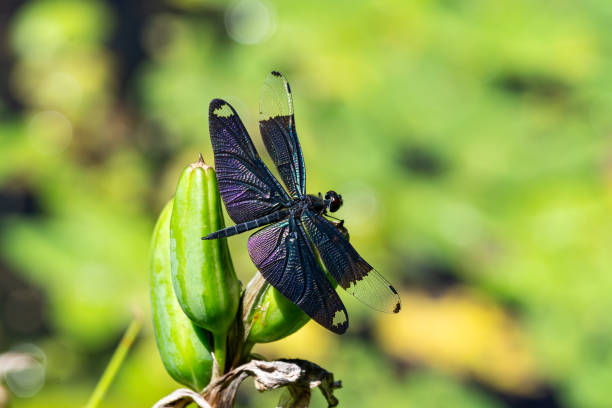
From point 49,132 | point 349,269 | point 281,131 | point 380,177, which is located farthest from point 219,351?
point 49,132

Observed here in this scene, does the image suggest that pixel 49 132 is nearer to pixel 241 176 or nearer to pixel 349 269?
pixel 241 176

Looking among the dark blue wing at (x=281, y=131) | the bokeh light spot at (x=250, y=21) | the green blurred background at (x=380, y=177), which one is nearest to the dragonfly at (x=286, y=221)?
the dark blue wing at (x=281, y=131)

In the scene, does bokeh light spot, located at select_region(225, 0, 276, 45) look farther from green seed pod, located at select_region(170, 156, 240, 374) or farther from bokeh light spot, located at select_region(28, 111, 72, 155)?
green seed pod, located at select_region(170, 156, 240, 374)

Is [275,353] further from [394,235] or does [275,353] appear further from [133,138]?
[133,138]

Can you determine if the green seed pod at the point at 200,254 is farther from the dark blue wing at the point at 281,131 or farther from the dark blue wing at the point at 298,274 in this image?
the dark blue wing at the point at 281,131

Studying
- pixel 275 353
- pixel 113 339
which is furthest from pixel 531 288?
pixel 113 339

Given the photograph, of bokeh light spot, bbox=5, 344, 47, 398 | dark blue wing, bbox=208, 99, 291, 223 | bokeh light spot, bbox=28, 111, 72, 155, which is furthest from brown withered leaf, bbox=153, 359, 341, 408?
bokeh light spot, bbox=28, 111, 72, 155
